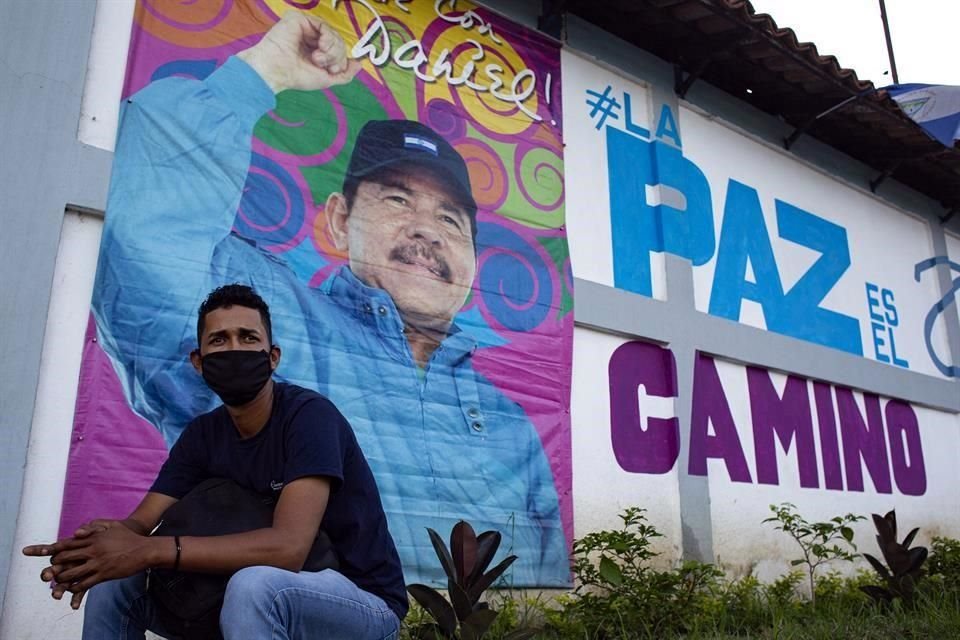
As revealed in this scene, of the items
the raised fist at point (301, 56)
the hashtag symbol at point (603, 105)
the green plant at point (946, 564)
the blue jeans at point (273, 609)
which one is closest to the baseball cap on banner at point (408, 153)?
the raised fist at point (301, 56)


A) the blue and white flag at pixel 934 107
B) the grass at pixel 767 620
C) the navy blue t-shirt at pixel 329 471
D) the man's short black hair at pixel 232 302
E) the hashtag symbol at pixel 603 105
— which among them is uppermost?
the blue and white flag at pixel 934 107

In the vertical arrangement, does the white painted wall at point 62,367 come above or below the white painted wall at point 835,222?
below

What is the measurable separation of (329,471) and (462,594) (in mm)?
1389

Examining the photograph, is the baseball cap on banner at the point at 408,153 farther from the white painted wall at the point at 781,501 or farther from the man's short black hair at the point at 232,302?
the white painted wall at the point at 781,501

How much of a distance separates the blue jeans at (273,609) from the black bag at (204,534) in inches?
2.7

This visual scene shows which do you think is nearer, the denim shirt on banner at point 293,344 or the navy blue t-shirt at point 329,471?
the navy blue t-shirt at point 329,471

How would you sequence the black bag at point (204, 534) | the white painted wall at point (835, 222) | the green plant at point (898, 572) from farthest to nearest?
the white painted wall at point (835, 222), the green plant at point (898, 572), the black bag at point (204, 534)

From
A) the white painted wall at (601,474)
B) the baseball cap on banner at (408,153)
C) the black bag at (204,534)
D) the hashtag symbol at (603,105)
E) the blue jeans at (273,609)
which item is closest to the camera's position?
the blue jeans at (273,609)

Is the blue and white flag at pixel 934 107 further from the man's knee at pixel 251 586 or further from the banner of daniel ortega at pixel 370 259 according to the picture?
the man's knee at pixel 251 586

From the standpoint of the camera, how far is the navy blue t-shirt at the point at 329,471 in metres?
2.24

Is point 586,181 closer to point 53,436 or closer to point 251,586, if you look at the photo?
point 53,436

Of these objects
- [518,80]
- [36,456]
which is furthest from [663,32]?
[36,456]

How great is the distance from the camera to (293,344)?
4086mm

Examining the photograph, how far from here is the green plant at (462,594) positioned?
3.27m
